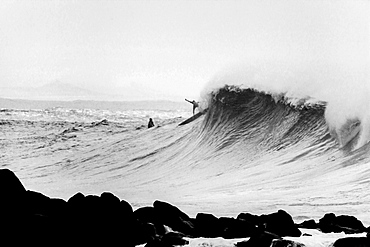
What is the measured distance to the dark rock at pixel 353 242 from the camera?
692 cm

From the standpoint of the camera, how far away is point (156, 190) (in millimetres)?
16328

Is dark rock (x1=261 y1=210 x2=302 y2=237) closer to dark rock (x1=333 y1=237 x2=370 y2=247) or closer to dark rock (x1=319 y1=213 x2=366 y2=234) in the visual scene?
dark rock (x1=319 y1=213 x2=366 y2=234)

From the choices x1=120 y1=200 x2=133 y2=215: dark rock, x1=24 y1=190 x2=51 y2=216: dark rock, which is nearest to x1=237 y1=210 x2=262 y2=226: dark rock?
x1=120 y1=200 x2=133 y2=215: dark rock

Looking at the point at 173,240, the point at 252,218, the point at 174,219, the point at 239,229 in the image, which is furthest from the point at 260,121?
the point at 173,240

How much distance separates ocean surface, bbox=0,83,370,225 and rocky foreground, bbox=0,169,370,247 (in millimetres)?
2757

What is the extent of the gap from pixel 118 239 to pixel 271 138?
12.1 meters

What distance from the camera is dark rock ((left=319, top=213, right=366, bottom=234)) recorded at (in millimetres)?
8539

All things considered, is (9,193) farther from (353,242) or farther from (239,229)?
(353,242)

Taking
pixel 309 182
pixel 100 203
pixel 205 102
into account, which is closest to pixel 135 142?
pixel 205 102

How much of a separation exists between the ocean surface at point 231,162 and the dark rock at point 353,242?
279 centimetres

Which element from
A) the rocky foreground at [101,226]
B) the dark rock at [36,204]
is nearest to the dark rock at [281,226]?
the rocky foreground at [101,226]

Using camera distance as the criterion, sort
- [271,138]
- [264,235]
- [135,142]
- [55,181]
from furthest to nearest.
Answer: [135,142] < [55,181] < [271,138] < [264,235]

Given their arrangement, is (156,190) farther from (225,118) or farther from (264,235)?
(264,235)

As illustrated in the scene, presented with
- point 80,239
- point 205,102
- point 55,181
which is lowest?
point 55,181
